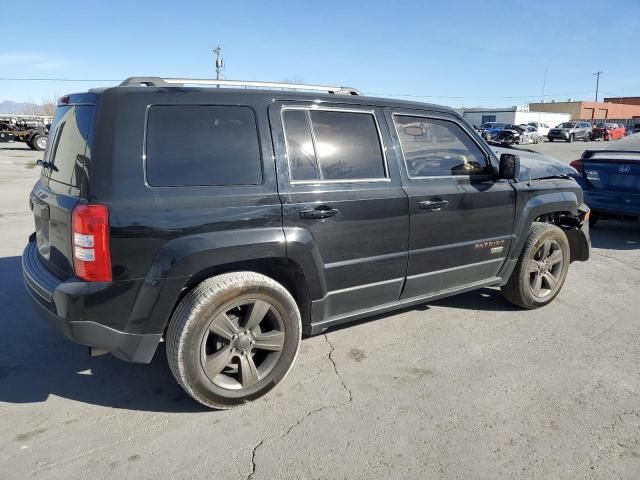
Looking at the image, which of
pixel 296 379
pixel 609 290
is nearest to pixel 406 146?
pixel 296 379

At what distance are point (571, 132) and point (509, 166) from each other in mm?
41794

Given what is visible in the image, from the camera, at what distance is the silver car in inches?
1559

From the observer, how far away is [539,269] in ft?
14.5

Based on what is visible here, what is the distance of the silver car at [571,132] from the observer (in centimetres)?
3959

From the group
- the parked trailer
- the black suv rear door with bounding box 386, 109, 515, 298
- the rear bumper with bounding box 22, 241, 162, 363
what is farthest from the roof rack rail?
the parked trailer

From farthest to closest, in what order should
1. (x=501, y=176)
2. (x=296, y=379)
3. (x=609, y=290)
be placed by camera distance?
(x=609, y=290) < (x=501, y=176) < (x=296, y=379)

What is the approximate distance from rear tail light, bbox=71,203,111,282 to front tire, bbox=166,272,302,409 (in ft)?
1.55

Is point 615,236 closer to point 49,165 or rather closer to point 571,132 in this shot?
point 49,165

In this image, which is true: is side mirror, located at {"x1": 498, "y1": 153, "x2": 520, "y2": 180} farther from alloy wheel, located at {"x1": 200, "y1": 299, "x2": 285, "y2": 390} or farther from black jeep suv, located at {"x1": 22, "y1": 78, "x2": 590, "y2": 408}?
alloy wheel, located at {"x1": 200, "y1": 299, "x2": 285, "y2": 390}

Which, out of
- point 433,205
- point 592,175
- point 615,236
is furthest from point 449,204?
point 615,236

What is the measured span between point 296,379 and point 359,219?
1166 millimetres

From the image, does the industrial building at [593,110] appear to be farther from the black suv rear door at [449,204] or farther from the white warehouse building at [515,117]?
the black suv rear door at [449,204]

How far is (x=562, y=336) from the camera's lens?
12.9 ft

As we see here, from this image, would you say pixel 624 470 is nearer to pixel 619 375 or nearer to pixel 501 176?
pixel 619 375
